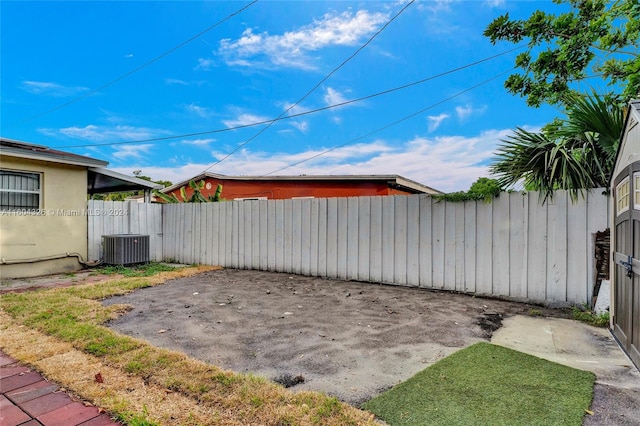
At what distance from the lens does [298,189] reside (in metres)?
14.7

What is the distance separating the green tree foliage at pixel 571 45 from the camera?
6.42 meters

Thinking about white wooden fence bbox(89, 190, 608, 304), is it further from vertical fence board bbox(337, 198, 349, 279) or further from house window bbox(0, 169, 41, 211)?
house window bbox(0, 169, 41, 211)

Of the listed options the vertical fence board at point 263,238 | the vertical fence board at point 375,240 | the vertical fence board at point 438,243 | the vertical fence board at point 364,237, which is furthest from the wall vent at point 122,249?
the vertical fence board at point 438,243

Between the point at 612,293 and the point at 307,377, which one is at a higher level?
the point at 612,293

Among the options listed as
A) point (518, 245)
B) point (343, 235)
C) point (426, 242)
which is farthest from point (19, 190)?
point (518, 245)

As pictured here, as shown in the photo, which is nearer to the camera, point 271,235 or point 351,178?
point 271,235

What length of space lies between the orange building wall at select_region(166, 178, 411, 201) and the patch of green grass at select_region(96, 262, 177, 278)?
6924 millimetres

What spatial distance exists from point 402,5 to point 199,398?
7982 millimetres

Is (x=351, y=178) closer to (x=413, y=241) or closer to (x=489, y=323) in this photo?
(x=413, y=241)

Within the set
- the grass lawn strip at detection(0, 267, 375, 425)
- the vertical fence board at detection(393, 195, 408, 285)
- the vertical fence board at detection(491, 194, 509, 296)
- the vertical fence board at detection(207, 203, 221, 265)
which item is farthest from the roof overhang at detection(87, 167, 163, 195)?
the vertical fence board at detection(491, 194, 509, 296)

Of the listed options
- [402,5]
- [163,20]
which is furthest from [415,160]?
[163,20]

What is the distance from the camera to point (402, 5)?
283 inches

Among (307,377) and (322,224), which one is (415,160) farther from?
(307,377)

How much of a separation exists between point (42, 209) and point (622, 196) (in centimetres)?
1046
